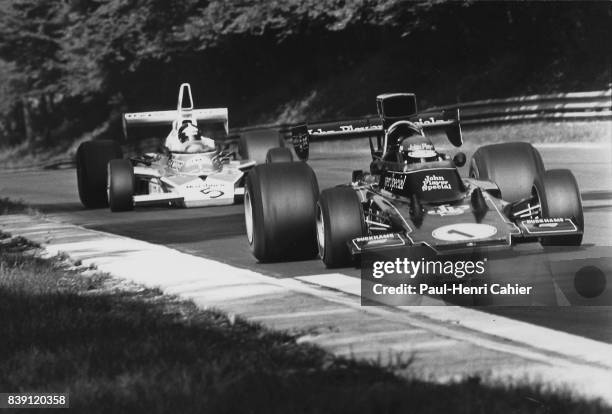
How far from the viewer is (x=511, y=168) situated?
1239cm

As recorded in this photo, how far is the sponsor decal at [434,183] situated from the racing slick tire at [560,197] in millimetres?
730

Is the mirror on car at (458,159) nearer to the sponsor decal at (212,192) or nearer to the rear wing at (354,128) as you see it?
the rear wing at (354,128)

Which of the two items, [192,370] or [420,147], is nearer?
[192,370]

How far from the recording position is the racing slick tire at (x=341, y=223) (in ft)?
35.6

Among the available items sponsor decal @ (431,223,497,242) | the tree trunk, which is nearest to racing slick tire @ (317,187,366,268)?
sponsor decal @ (431,223,497,242)

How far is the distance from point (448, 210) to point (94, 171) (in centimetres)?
1053

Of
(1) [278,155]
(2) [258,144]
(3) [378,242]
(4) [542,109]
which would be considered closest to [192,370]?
(3) [378,242]

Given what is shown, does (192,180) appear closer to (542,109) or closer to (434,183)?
(434,183)

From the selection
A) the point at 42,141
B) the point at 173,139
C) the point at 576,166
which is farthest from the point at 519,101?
the point at 42,141

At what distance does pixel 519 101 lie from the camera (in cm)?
3350

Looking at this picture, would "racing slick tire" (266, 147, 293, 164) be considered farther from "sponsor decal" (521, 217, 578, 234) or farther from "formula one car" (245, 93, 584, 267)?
"sponsor decal" (521, 217, 578, 234)

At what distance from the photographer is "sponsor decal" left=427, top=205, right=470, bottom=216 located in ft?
34.9

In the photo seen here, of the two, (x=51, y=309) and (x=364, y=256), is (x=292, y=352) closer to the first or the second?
(x=51, y=309)

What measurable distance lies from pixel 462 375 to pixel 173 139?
549 inches
